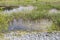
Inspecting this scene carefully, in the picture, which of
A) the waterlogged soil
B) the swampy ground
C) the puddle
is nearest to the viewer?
the waterlogged soil

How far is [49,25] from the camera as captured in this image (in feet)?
39.3

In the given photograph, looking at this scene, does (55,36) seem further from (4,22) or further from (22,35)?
(4,22)

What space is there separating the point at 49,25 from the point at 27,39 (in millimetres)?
2727

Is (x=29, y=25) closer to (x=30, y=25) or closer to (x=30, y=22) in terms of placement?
(x=30, y=25)

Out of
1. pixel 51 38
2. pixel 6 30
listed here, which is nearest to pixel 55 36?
pixel 51 38

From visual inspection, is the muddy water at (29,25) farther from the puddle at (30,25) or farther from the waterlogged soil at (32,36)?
the waterlogged soil at (32,36)

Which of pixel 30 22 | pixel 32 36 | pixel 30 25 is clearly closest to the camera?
pixel 32 36

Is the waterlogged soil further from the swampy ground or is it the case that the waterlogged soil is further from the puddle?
the puddle

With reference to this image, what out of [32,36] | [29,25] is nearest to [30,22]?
[29,25]

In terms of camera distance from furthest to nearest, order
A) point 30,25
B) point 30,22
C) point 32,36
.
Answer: point 30,22
point 30,25
point 32,36

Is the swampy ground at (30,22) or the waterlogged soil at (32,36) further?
the swampy ground at (30,22)

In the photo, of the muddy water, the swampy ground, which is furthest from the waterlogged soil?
the muddy water

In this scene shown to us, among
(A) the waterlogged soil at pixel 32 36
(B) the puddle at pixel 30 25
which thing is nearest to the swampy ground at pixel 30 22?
(B) the puddle at pixel 30 25

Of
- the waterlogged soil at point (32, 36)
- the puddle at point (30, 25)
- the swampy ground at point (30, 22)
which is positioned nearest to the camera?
the waterlogged soil at point (32, 36)
